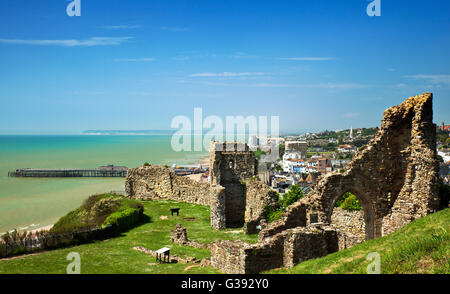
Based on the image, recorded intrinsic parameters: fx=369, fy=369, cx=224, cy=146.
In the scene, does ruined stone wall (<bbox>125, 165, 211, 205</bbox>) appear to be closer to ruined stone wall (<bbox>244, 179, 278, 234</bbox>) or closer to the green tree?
ruined stone wall (<bbox>244, 179, 278, 234</bbox>)

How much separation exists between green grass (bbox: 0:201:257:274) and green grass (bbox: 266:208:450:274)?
464 cm

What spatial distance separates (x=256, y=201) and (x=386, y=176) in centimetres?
956

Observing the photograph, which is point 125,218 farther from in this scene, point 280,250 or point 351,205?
point 280,250

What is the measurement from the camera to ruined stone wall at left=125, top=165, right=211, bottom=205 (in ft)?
102

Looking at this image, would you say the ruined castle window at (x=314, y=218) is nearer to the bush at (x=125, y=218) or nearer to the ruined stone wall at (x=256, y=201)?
the ruined stone wall at (x=256, y=201)

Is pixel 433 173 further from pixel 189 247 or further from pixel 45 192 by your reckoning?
pixel 45 192

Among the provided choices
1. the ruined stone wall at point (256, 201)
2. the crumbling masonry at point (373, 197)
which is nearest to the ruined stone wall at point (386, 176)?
the crumbling masonry at point (373, 197)

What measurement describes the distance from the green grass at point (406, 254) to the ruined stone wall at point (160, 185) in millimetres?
19696

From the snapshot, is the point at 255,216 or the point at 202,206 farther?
the point at 202,206

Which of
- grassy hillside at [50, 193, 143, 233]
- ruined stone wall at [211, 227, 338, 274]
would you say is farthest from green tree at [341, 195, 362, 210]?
grassy hillside at [50, 193, 143, 233]

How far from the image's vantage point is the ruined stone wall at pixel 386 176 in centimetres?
1343

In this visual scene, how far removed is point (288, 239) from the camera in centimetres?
1193
